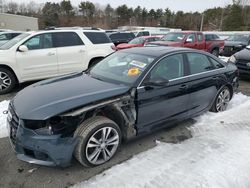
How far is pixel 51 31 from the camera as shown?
693cm

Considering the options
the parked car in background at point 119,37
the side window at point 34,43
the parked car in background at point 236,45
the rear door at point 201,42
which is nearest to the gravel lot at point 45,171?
the side window at point 34,43

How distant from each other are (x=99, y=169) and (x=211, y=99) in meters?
2.69

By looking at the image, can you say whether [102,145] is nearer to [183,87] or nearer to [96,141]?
[96,141]

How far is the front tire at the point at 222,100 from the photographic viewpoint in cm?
484

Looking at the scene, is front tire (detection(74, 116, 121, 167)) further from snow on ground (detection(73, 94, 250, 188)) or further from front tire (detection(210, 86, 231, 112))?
front tire (detection(210, 86, 231, 112))

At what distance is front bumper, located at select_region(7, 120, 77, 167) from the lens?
8.89 ft

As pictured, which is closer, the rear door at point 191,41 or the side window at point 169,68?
the side window at point 169,68

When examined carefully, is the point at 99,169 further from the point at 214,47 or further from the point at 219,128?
the point at 214,47

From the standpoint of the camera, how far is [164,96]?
144 inches

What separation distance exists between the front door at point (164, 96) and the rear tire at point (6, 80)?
171 inches

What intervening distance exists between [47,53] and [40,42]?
36 centimetres

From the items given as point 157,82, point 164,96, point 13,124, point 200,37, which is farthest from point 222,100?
point 200,37

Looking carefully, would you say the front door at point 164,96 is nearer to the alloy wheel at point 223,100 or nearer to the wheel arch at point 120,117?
the wheel arch at point 120,117

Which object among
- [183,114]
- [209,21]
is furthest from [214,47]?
[209,21]
